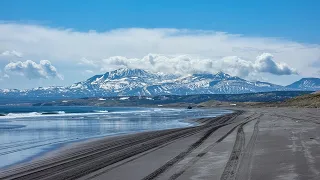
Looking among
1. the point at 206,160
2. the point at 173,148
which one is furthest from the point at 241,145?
the point at 206,160

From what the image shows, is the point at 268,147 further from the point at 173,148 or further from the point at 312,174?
the point at 312,174

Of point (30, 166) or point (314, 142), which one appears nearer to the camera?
point (30, 166)

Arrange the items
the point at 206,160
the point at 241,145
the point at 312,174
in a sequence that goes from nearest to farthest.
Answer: the point at 312,174, the point at 206,160, the point at 241,145

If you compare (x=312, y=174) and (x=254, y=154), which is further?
(x=254, y=154)

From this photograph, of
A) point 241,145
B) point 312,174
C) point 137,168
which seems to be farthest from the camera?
point 241,145

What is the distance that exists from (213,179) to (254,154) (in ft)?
21.0

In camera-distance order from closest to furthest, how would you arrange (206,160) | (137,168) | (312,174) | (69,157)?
(312,174) → (137,168) → (206,160) → (69,157)

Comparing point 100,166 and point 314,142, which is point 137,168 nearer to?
point 100,166

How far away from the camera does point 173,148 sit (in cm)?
2606

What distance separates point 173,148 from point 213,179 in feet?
36.1

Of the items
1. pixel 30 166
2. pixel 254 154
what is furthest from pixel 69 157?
pixel 254 154

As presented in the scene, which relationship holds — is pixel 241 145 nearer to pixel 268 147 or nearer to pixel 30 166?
pixel 268 147

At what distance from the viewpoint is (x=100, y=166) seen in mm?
19094

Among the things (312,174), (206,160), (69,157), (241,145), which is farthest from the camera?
(241,145)
